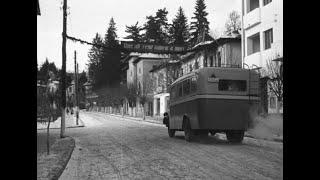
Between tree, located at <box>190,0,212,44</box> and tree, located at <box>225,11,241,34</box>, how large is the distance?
12856mm

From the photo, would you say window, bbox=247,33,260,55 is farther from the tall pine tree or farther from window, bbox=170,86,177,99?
the tall pine tree

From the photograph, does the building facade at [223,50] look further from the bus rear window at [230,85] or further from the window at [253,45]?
the bus rear window at [230,85]

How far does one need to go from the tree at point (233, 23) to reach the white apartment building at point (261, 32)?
10301 millimetres

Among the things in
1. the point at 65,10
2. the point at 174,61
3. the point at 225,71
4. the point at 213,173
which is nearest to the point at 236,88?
the point at 225,71

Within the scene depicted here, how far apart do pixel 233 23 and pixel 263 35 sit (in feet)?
53.1

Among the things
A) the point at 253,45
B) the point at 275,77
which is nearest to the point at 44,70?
the point at 275,77

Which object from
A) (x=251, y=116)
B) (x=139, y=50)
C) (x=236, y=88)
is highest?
(x=139, y=50)

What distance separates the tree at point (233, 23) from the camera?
3679 centimetres

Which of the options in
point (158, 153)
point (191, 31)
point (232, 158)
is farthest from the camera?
point (191, 31)

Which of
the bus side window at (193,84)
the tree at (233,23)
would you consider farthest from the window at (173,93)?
the tree at (233,23)
